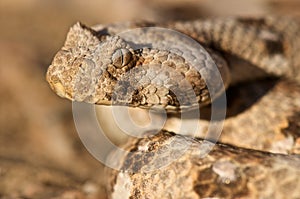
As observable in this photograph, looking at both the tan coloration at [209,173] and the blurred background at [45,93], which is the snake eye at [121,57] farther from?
the blurred background at [45,93]

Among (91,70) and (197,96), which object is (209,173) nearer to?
(197,96)

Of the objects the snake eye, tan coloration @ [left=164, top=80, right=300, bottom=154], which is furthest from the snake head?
tan coloration @ [left=164, top=80, right=300, bottom=154]

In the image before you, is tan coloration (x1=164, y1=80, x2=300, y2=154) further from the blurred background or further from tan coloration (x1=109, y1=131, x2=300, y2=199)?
the blurred background

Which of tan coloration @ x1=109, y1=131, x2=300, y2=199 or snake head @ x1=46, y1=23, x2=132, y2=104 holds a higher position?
snake head @ x1=46, y1=23, x2=132, y2=104

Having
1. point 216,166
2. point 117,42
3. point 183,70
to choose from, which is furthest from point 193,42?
point 216,166

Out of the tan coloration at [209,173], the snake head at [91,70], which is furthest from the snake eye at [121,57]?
the tan coloration at [209,173]

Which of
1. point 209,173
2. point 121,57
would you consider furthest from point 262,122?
point 121,57

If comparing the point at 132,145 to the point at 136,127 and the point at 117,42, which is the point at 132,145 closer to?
the point at 136,127
